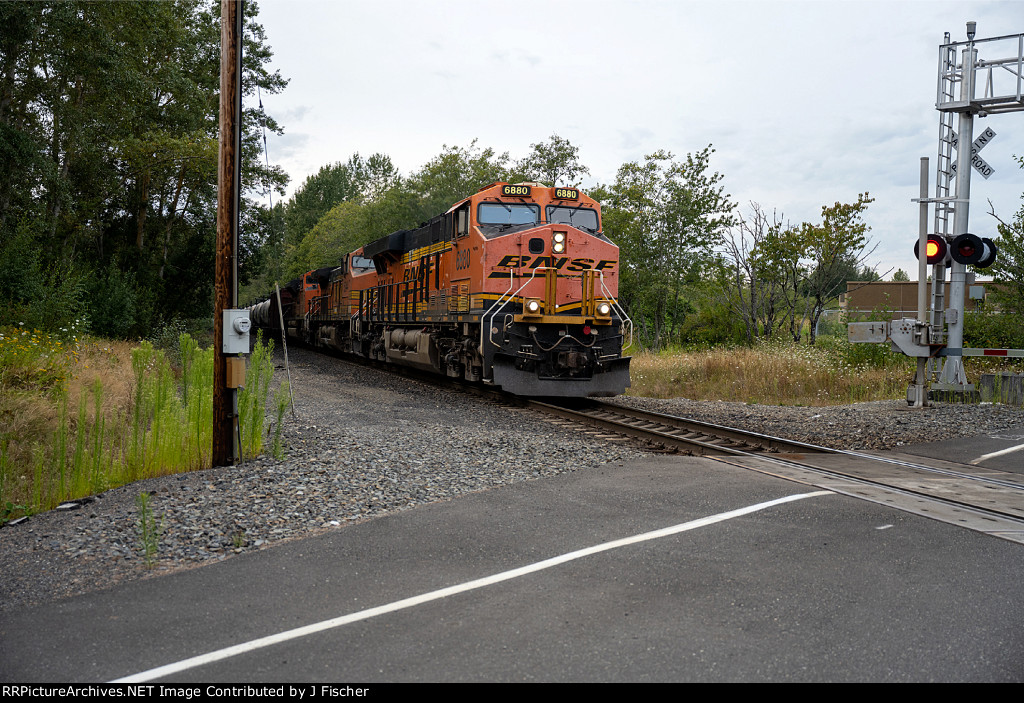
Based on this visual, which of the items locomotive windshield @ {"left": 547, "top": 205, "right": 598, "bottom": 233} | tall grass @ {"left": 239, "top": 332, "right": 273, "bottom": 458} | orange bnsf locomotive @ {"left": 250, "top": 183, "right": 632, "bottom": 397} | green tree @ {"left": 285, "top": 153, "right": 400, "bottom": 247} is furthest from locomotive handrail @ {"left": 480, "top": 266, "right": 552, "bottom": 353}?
green tree @ {"left": 285, "top": 153, "right": 400, "bottom": 247}

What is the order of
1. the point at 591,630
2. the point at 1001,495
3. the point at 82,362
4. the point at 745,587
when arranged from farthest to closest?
1. the point at 82,362
2. the point at 1001,495
3. the point at 745,587
4. the point at 591,630

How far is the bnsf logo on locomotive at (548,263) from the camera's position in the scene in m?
11.8

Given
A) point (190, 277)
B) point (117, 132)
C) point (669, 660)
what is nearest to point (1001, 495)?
point (669, 660)

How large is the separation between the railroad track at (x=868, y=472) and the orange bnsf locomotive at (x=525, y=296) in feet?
5.16

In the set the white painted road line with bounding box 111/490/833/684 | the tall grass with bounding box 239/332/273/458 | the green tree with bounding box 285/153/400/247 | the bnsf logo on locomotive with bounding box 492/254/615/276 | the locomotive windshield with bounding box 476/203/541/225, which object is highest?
the green tree with bounding box 285/153/400/247

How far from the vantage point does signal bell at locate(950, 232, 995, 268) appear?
10992 millimetres

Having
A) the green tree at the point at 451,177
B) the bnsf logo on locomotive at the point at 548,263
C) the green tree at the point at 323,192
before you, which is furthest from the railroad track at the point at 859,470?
the green tree at the point at 323,192

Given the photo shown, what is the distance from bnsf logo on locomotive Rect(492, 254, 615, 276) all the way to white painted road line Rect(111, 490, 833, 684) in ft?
23.5

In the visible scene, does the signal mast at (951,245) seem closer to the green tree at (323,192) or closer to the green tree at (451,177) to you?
the green tree at (451,177)

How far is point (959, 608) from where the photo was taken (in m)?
3.64

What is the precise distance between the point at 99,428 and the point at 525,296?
6.96 meters

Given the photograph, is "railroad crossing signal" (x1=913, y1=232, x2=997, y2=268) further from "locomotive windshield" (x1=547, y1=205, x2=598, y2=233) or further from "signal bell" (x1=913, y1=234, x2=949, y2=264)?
"locomotive windshield" (x1=547, y1=205, x2=598, y2=233)
